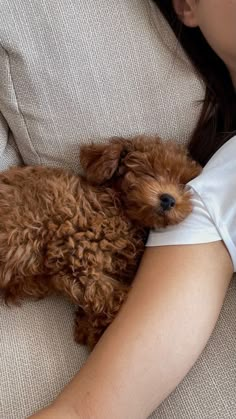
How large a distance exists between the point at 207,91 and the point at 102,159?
34 centimetres

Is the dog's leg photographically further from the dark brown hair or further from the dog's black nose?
the dark brown hair

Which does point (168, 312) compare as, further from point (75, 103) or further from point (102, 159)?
point (75, 103)

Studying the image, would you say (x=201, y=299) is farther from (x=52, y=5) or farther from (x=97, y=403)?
(x=52, y=5)

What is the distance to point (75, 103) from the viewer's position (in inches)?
44.4

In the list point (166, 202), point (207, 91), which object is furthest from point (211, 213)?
point (207, 91)

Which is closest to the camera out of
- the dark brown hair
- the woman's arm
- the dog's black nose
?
the woman's arm

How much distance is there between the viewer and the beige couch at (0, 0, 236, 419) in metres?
1.00

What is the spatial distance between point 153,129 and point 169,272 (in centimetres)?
36

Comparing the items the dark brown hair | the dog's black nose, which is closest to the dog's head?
the dog's black nose

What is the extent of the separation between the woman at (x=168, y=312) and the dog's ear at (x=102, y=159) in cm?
15

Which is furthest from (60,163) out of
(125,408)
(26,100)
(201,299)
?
(125,408)

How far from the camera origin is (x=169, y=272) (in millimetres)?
977

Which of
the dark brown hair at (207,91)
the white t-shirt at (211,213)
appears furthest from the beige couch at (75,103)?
the white t-shirt at (211,213)

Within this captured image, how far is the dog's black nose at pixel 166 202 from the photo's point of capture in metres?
0.99
